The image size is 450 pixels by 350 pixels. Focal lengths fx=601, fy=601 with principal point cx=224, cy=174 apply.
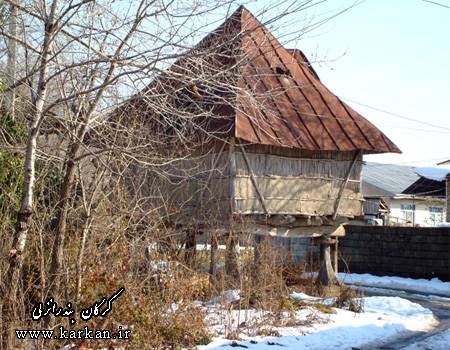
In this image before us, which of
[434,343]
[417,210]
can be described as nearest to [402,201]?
[417,210]

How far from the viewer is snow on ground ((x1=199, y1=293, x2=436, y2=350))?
9.02 meters

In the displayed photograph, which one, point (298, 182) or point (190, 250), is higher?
point (298, 182)

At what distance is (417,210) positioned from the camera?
3956 centimetres

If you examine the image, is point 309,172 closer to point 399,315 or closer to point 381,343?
point 399,315

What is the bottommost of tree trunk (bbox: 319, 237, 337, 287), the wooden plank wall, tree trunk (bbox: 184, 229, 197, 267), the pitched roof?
tree trunk (bbox: 319, 237, 337, 287)

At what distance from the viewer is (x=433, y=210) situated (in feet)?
131

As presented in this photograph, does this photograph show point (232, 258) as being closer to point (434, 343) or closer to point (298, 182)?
point (434, 343)

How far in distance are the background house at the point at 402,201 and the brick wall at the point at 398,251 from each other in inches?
442

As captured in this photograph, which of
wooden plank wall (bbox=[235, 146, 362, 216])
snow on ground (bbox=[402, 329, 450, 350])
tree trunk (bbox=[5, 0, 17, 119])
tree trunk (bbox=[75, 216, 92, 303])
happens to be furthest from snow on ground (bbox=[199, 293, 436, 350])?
tree trunk (bbox=[5, 0, 17, 119])

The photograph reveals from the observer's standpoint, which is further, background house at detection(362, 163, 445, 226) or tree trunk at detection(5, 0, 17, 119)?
background house at detection(362, 163, 445, 226)

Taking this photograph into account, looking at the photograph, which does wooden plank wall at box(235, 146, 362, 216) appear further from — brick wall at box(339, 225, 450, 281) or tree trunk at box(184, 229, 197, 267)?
brick wall at box(339, 225, 450, 281)

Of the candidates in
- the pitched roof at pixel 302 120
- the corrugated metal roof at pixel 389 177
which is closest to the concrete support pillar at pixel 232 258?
the pitched roof at pixel 302 120

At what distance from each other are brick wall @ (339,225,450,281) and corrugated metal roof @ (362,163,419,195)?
15399 millimetres

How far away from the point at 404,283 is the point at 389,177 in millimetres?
25572
